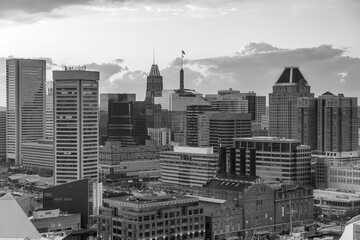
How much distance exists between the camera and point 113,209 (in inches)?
1452

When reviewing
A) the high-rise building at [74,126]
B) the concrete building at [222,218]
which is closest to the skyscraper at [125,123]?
the high-rise building at [74,126]

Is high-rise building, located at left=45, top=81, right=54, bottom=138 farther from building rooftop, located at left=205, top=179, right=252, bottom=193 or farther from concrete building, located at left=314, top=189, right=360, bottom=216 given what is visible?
building rooftop, located at left=205, top=179, right=252, bottom=193

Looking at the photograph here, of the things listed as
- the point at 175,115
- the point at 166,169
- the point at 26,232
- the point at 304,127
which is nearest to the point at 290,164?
the point at 166,169

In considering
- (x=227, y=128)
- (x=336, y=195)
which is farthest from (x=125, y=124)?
(x=336, y=195)

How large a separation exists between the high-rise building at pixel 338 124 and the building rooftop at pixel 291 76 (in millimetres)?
8261

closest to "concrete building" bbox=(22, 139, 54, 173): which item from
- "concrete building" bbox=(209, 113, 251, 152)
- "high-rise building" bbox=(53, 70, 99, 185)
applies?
"concrete building" bbox=(209, 113, 251, 152)

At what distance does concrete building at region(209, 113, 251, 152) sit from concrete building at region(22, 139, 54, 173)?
1857 cm

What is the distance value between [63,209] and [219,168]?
20473mm

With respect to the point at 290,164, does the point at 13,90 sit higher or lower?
higher

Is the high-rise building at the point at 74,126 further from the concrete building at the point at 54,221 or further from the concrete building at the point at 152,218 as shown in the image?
the concrete building at the point at 152,218

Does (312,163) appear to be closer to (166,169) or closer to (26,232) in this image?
(166,169)

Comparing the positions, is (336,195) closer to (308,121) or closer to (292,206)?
(292,206)

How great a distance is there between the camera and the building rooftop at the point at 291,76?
80.7 m

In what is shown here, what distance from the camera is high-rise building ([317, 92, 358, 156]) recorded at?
71312mm
